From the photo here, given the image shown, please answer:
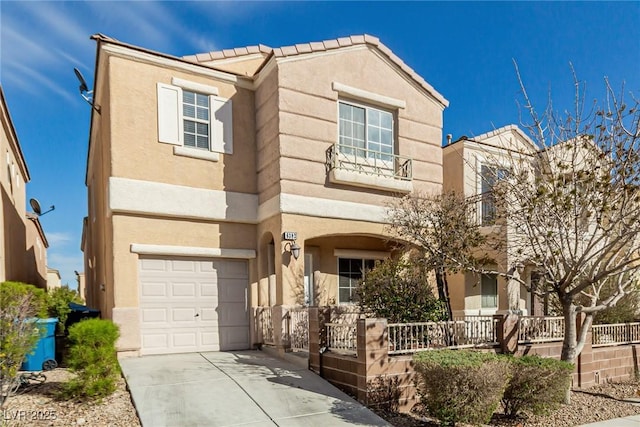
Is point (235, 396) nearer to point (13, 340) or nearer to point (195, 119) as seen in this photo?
point (13, 340)

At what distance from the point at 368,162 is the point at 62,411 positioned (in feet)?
28.8

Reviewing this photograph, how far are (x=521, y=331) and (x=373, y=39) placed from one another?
8760 millimetres

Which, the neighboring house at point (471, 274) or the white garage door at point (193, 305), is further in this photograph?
the neighboring house at point (471, 274)

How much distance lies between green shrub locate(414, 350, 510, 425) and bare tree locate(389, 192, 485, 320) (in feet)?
10.6

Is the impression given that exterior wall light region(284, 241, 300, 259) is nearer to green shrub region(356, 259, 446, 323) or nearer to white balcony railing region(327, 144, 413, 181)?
green shrub region(356, 259, 446, 323)

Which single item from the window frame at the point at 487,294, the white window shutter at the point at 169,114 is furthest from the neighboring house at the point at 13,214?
the window frame at the point at 487,294

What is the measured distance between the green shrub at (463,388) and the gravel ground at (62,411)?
4528 mm

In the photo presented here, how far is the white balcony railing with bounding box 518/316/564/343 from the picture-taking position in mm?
9219

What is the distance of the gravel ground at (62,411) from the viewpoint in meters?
5.96

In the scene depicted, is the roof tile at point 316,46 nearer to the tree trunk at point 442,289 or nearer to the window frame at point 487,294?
the tree trunk at point 442,289

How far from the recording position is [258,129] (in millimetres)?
11445

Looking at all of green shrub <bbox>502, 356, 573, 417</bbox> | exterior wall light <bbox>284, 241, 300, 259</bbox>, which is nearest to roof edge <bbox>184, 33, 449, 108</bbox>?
exterior wall light <bbox>284, 241, 300, 259</bbox>

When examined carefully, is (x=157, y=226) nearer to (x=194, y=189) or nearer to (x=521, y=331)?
(x=194, y=189)

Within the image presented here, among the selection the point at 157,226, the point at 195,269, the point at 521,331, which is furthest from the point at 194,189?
the point at 521,331
